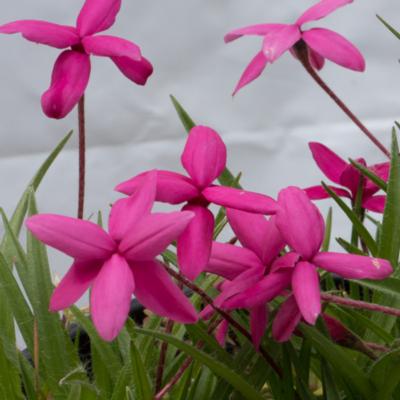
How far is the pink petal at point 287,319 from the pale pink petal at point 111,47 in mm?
109

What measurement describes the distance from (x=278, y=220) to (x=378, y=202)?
161 millimetres

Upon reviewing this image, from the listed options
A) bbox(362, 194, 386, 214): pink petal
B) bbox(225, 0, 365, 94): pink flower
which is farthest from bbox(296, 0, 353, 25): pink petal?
bbox(362, 194, 386, 214): pink petal

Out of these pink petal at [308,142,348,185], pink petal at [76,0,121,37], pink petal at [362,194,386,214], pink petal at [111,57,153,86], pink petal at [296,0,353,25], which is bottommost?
pink petal at [362,194,386,214]

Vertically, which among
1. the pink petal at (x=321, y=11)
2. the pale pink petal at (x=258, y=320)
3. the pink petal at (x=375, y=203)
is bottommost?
the pale pink petal at (x=258, y=320)

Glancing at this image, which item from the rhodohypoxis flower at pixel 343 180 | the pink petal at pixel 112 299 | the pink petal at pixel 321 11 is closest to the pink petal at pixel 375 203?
the rhodohypoxis flower at pixel 343 180

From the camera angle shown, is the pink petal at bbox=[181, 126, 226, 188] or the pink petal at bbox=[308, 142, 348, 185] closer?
the pink petal at bbox=[181, 126, 226, 188]

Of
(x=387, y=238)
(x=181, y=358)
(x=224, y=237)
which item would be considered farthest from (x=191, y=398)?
(x=224, y=237)

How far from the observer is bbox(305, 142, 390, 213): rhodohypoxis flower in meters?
0.40

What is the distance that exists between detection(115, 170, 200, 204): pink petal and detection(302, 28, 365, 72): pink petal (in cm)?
10

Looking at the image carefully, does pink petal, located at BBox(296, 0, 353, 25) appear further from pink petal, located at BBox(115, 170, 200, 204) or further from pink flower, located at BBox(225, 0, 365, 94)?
pink petal, located at BBox(115, 170, 200, 204)

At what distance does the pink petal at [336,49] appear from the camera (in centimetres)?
33

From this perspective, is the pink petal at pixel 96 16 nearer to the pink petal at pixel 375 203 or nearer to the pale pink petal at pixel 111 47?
the pale pink petal at pixel 111 47

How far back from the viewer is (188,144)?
284 mm

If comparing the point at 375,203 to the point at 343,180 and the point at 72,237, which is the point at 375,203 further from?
the point at 72,237
